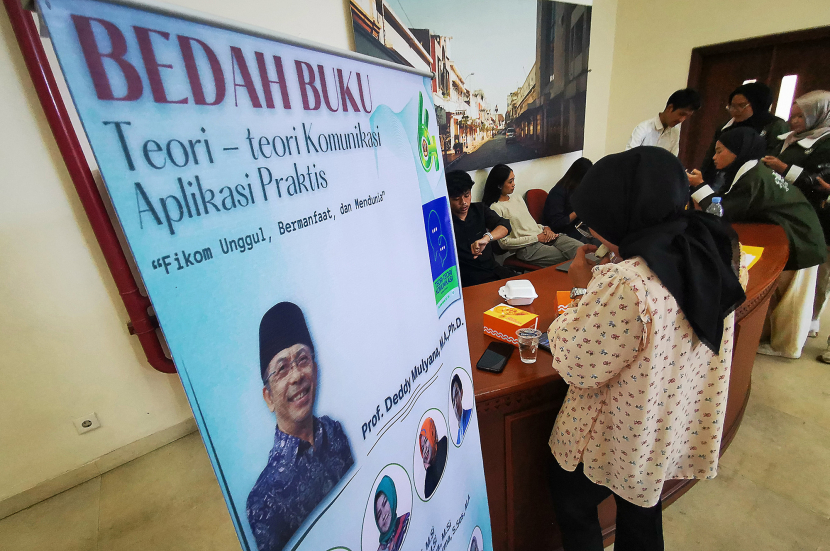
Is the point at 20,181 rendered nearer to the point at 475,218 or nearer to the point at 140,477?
the point at 140,477

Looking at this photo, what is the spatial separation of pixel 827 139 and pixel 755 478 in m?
2.06

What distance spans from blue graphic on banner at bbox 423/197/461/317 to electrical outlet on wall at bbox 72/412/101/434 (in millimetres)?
2128

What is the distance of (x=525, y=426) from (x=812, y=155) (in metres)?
2.71

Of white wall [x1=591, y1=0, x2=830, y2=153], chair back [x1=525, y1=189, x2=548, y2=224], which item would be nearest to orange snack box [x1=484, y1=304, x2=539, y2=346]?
chair back [x1=525, y1=189, x2=548, y2=224]

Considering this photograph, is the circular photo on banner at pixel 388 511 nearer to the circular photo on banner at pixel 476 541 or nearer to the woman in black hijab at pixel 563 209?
the circular photo on banner at pixel 476 541

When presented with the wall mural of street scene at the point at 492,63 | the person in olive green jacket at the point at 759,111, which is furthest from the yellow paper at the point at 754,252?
the wall mural of street scene at the point at 492,63

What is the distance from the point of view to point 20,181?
1607mm

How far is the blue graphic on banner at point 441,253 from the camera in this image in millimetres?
947

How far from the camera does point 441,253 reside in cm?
100

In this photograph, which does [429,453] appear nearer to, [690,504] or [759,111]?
[690,504]

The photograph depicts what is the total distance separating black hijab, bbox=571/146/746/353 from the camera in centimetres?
83

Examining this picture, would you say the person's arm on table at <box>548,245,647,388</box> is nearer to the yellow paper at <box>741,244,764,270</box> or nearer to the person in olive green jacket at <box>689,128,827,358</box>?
the yellow paper at <box>741,244,764,270</box>

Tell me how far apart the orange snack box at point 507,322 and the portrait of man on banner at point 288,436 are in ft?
2.80

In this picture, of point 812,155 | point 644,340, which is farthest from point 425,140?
point 812,155
